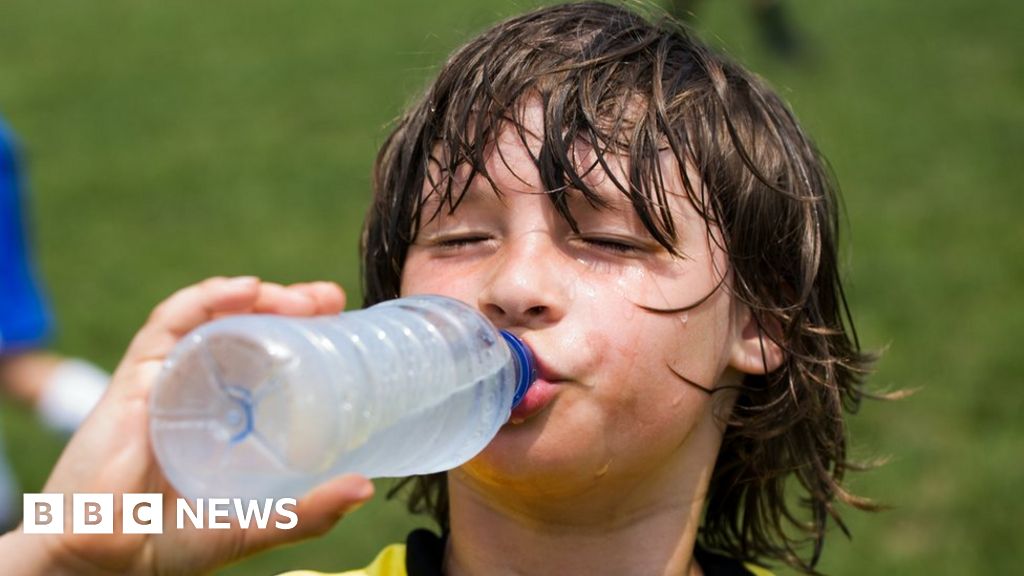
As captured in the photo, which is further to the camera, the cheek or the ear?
the ear

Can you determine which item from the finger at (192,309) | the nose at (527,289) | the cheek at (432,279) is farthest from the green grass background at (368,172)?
the finger at (192,309)

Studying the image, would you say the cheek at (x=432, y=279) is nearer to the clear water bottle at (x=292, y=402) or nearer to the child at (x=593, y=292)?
the child at (x=593, y=292)

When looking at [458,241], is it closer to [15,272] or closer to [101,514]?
[101,514]

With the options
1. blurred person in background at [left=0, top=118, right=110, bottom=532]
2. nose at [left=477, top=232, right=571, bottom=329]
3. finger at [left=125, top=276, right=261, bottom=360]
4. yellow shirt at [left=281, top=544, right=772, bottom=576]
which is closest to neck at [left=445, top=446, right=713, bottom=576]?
yellow shirt at [left=281, top=544, right=772, bottom=576]

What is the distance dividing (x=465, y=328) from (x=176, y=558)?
1.83 feet

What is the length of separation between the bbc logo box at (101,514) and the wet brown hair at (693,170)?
0.79 meters

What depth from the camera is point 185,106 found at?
1242 cm

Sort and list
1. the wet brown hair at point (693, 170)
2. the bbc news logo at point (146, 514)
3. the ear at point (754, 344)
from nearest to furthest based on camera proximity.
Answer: the bbc news logo at point (146, 514) → the wet brown hair at point (693, 170) → the ear at point (754, 344)

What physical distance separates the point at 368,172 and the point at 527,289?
13.1ft

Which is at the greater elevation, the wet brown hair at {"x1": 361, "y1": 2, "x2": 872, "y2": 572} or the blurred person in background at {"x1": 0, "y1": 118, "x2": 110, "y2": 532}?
the wet brown hair at {"x1": 361, "y1": 2, "x2": 872, "y2": 572}

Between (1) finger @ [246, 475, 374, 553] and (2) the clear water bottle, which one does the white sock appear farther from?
(1) finger @ [246, 475, 374, 553]

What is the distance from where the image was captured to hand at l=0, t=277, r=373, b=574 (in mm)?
2051

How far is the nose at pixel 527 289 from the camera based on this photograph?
2.32 metres

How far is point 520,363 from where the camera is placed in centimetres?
229
